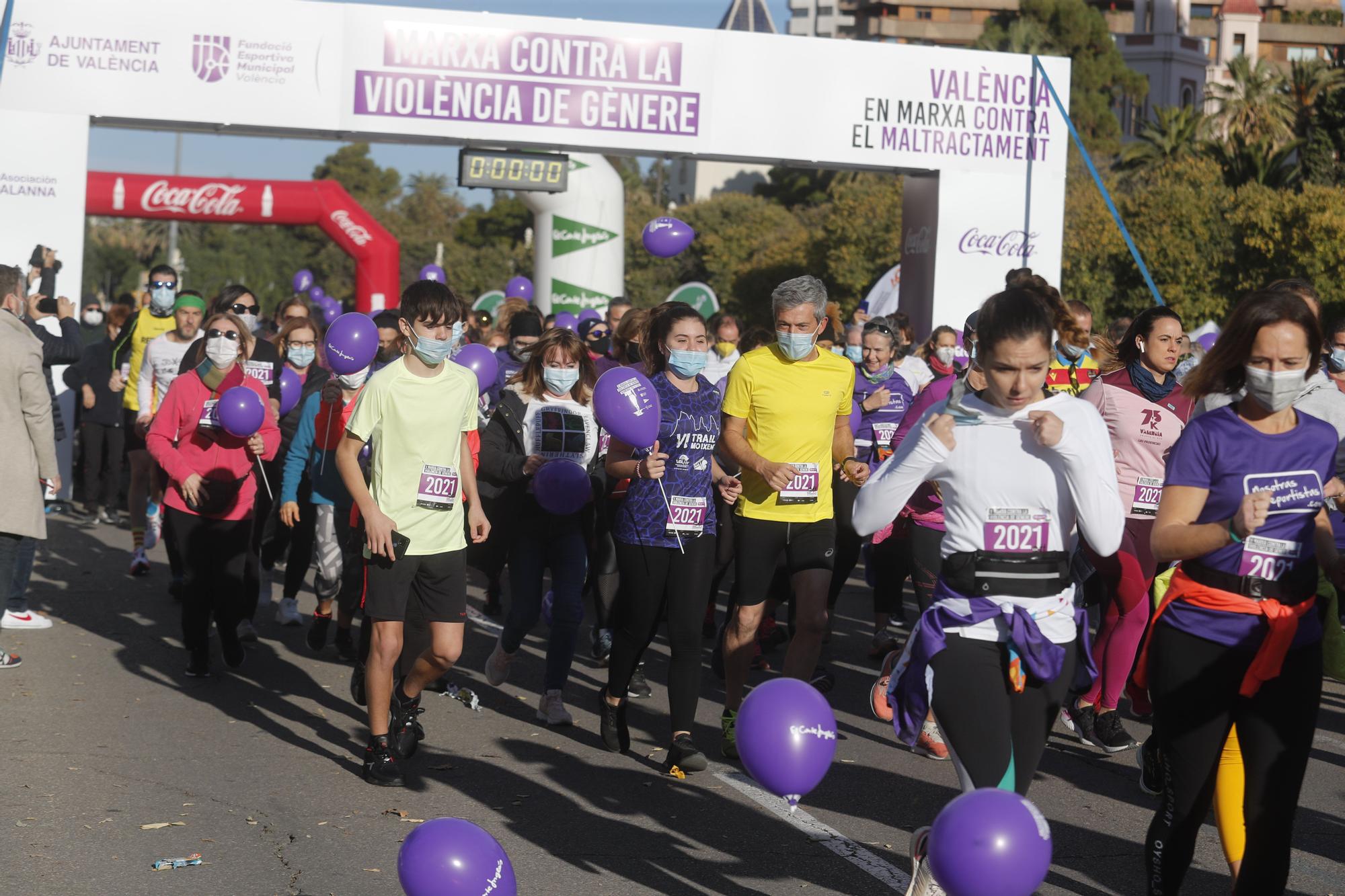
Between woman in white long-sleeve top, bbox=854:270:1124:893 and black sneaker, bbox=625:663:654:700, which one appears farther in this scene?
black sneaker, bbox=625:663:654:700

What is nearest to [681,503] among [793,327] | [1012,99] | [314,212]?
[793,327]

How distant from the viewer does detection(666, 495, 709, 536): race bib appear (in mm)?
6535

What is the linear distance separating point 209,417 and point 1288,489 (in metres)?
5.69

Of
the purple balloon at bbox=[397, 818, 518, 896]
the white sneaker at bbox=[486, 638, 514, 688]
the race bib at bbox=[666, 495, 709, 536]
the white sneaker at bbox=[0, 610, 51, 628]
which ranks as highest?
the race bib at bbox=[666, 495, 709, 536]

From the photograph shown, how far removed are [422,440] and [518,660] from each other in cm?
309

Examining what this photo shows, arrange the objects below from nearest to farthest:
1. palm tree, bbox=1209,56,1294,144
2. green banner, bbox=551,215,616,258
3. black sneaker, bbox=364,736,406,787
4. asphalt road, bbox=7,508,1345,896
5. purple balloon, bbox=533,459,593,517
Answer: asphalt road, bbox=7,508,1345,896 → black sneaker, bbox=364,736,406,787 → purple balloon, bbox=533,459,593,517 → green banner, bbox=551,215,616,258 → palm tree, bbox=1209,56,1294,144

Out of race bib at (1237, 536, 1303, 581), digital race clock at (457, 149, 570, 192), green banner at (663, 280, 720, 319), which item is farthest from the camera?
green banner at (663, 280, 720, 319)

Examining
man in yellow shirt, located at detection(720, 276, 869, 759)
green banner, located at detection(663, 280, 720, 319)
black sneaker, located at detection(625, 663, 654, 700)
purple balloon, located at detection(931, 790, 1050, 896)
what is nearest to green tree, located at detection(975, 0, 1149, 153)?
green banner, located at detection(663, 280, 720, 319)

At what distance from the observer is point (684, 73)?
54.0 feet

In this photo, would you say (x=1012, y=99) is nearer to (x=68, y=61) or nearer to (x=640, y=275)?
(x=68, y=61)

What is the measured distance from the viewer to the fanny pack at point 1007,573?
13.3 feet

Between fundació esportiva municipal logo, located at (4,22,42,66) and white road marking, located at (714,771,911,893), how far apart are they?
11.8 meters

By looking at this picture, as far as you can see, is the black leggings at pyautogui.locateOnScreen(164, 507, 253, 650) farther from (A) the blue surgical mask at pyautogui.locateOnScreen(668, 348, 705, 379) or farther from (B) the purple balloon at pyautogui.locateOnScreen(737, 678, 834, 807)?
(B) the purple balloon at pyautogui.locateOnScreen(737, 678, 834, 807)

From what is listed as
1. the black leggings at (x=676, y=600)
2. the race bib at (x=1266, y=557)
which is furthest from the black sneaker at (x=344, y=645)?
the race bib at (x=1266, y=557)
